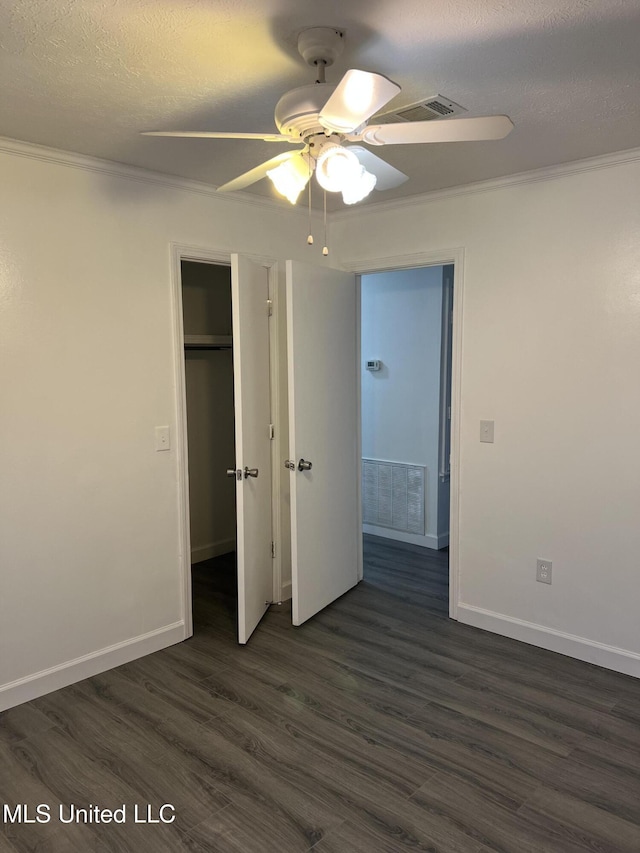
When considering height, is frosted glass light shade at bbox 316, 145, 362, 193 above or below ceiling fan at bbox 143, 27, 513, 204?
below

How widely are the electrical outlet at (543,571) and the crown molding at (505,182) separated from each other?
1974 millimetres

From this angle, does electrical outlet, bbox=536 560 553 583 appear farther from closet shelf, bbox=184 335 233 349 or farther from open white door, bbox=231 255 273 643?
closet shelf, bbox=184 335 233 349

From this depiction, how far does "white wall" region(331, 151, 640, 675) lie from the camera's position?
295 centimetres

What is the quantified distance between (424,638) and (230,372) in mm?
2582

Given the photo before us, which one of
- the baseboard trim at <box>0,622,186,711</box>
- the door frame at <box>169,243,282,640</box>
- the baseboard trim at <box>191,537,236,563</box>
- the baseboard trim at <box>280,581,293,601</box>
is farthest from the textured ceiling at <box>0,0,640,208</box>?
the baseboard trim at <box>191,537,236,563</box>

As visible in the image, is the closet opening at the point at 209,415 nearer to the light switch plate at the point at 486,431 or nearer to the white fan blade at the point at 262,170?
the light switch plate at the point at 486,431

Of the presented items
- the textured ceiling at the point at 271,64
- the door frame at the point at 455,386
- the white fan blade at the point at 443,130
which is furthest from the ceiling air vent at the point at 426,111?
the door frame at the point at 455,386

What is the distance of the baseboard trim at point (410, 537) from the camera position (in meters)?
4.94

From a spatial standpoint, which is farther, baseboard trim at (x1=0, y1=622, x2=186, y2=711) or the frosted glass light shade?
baseboard trim at (x1=0, y1=622, x2=186, y2=711)

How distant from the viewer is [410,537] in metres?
5.09

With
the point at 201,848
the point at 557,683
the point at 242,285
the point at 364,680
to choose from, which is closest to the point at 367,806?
the point at 201,848

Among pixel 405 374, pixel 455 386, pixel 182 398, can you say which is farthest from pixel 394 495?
pixel 182 398

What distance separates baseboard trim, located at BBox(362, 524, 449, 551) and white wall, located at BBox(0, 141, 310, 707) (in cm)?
228

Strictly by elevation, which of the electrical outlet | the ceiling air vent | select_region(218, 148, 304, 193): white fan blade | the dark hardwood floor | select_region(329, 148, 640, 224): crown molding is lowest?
the dark hardwood floor
